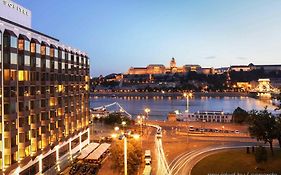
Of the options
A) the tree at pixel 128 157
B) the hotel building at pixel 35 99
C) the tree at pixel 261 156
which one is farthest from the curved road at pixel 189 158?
the hotel building at pixel 35 99

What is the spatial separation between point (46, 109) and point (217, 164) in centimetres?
1307

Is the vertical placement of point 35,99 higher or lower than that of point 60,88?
lower

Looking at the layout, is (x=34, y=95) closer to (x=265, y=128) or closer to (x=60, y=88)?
(x=60, y=88)

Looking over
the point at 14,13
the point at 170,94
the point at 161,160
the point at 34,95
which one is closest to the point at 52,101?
the point at 34,95

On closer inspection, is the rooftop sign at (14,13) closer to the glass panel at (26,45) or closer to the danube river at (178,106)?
the glass panel at (26,45)

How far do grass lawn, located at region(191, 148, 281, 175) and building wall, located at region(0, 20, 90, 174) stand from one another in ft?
35.6

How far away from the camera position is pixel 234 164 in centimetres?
2686

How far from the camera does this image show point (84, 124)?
35.8m

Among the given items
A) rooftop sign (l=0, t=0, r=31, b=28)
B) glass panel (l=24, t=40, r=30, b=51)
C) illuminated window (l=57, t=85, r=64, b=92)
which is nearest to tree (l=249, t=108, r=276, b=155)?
illuminated window (l=57, t=85, r=64, b=92)

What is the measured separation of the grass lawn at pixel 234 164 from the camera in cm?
2530

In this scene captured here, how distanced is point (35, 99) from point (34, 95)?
1.02 ft

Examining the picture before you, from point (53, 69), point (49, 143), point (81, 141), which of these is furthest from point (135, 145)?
point (81, 141)

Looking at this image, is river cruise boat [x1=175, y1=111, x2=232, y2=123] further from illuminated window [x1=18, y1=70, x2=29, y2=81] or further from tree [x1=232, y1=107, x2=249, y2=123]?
illuminated window [x1=18, y1=70, x2=29, y2=81]

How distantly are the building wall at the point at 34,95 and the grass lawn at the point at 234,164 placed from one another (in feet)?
35.6
